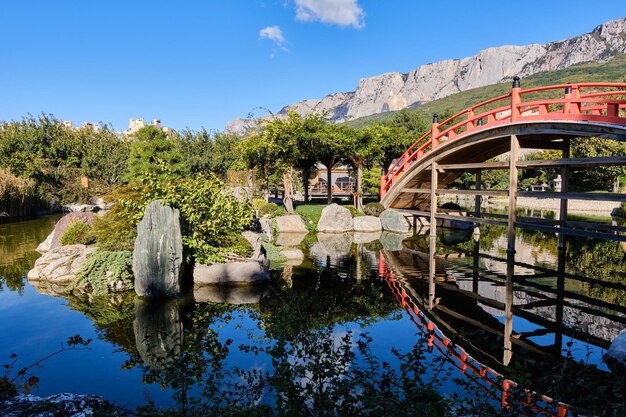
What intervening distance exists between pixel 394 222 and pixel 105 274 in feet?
57.4

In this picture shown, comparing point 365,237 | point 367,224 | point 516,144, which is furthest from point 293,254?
point 516,144

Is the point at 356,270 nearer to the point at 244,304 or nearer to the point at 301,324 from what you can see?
the point at 244,304

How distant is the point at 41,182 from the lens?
120 ft

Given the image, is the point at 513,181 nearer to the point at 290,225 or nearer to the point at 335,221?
the point at 335,221

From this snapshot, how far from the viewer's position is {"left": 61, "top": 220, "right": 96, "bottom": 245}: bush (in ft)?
50.6

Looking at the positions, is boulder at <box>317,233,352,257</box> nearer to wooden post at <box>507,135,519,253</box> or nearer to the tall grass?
wooden post at <box>507,135,519,253</box>

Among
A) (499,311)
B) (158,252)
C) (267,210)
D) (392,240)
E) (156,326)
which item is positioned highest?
(267,210)

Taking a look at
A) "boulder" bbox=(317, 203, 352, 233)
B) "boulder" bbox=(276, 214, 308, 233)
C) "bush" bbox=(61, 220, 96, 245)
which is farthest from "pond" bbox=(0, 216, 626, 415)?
"boulder" bbox=(317, 203, 352, 233)

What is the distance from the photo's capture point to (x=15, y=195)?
29.9 meters

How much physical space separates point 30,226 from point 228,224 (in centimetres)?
1956

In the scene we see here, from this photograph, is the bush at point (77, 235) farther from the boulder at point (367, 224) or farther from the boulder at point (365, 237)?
the boulder at point (367, 224)

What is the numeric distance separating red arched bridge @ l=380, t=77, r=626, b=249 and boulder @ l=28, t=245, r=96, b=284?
15201 millimetres

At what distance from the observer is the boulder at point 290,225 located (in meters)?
24.3

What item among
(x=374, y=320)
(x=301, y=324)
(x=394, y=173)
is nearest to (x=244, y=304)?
(x=374, y=320)
